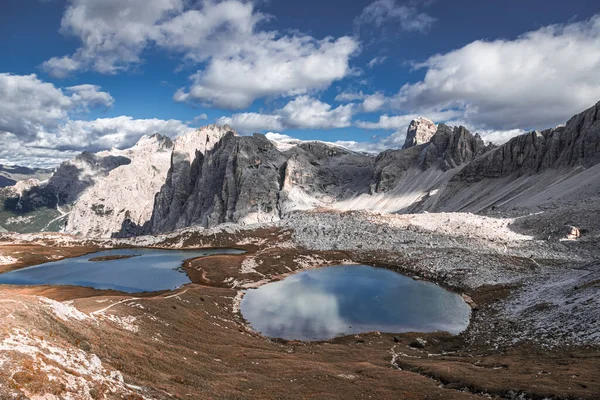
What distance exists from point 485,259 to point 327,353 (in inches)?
2063

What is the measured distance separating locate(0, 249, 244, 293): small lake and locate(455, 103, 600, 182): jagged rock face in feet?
391

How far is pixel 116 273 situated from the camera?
95.1 metres

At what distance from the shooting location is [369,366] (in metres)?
36.0

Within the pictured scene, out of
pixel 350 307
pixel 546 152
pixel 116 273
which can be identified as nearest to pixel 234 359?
pixel 350 307

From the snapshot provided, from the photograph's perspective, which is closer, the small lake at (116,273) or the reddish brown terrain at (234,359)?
the reddish brown terrain at (234,359)

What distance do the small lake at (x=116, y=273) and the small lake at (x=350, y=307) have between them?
83.2 feet

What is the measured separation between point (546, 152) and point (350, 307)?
129 metres

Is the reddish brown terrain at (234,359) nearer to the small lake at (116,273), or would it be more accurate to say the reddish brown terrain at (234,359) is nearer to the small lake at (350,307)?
the small lake at (350,307)

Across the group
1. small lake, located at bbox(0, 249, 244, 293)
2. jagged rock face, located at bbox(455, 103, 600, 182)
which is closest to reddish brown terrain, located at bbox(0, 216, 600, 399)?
small lake, located at bbox(0, 249, 244, 293)

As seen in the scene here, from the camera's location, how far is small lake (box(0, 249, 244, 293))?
81.8m

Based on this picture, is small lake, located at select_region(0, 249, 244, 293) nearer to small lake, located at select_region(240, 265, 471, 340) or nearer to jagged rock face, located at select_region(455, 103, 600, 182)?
small lake, located at select_region(240, 265, 471, 340)

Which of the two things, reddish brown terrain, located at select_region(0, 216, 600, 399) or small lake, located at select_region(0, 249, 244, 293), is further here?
small lake, located at select_region(0, 249, 244, 293)

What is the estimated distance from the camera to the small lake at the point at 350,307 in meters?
54.3

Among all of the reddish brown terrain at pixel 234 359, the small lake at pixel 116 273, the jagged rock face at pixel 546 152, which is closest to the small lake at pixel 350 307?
the reddish brown terrain at pixel 234 359
